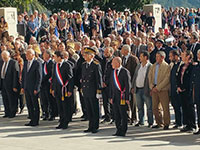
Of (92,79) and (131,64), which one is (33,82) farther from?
(131,64)

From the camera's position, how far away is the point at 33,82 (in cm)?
1638

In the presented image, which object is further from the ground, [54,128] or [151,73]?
[151,73]

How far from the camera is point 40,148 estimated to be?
44.1 feet

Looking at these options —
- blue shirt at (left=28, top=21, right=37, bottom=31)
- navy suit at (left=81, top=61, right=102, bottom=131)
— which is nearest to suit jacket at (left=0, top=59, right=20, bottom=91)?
navy suit at (left=81, top=61, right=102, bottom=131)

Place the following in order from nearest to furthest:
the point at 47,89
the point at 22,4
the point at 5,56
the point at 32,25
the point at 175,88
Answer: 1. the point at 175,88
2. the point at 47,89
3. the point at 5,56
4. the point at 32,25
5. the point at 22,4

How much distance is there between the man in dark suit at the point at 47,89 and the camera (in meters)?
17.0

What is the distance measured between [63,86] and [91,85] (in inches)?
34.8

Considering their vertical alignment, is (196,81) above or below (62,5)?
below

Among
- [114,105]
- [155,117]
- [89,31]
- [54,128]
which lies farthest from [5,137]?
[89,31]

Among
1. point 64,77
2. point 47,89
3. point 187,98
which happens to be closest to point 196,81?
point 187,98

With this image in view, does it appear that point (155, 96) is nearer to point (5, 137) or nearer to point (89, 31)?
point (5, 137)

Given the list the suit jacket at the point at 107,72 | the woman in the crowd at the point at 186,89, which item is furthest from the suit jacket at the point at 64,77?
the woman in the crowd at the point at 186,89

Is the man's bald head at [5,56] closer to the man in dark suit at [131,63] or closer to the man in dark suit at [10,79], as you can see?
the man in dark suit at [10,79]

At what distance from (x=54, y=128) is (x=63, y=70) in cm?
143
